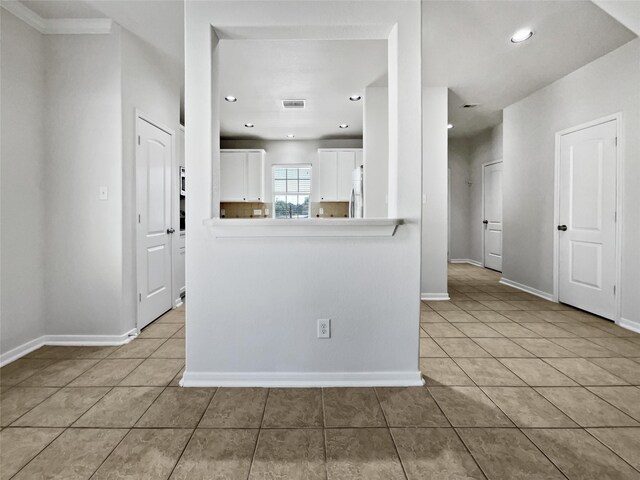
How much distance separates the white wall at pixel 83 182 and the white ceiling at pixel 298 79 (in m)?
1.09

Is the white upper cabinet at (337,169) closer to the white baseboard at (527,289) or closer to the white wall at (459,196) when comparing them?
the white wall at (459,196)

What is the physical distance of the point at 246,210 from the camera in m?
6.86

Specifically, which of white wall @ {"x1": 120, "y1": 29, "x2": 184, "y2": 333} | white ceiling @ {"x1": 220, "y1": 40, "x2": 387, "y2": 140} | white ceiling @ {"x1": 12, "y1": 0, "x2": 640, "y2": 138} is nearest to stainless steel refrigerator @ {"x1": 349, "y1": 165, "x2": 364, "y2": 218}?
white ceiling @ {"x1": 220, "y1": 40, "x2": 387, "y2": 140}

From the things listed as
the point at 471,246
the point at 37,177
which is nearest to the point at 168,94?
the point at 37,177

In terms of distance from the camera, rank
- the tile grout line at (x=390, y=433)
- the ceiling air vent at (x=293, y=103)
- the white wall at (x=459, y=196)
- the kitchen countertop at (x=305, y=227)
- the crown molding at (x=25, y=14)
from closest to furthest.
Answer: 1. the tile grout line at (x=390, y=433)
2. the kitchen countertop at (x=305, y=227)
3. the crown molding at (x=25, y=14)
4. the ceiling air vent at (x=293, y=103)
5. the white wall at (x=459, y=196)

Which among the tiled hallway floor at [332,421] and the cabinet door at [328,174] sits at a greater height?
the cabinet door at [328,174]

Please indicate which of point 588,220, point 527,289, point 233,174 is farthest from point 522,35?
point 233,174

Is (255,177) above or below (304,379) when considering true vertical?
above

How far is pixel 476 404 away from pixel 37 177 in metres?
3.45

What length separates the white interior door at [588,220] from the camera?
343 cm

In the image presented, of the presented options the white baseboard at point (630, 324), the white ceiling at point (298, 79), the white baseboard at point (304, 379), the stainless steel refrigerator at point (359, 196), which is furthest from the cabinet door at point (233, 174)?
the white baseboard at point (630, 324)

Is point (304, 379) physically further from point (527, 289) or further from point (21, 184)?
point (527, 289)

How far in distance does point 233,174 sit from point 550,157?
16.5ft

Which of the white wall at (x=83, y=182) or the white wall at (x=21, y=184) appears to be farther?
the white wall at (x=83, y=182)
